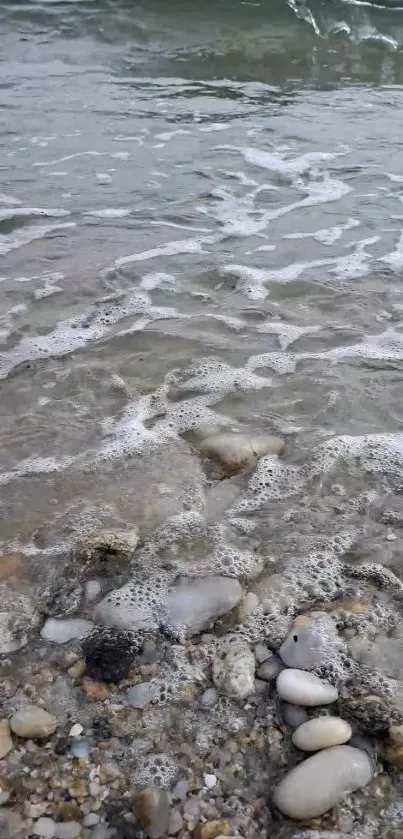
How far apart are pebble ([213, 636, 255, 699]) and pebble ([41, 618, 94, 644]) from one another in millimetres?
387

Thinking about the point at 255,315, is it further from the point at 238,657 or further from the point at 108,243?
the point at 238,657

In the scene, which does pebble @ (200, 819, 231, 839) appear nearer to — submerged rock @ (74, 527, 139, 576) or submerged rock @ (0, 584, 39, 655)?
submerged rock @ (0, 584, 39, 655)

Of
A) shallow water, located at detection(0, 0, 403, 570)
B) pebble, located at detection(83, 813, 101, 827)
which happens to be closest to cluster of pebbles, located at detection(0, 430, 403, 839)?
pebble, located at detection(83, 813, 101, 827)

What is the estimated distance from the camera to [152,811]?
5.25 feet

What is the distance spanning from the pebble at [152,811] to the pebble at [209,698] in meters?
0.28

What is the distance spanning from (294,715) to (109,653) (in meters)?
0.52

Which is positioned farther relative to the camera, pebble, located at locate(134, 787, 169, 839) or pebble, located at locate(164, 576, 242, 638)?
pebble, located at locate(164, 576, 242, 638)

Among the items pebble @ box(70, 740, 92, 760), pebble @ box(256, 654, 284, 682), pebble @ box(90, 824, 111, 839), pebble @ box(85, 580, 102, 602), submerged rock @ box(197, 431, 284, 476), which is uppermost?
submerged rock @ box(197, 431, 284, 476)

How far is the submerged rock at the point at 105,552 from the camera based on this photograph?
7.45 ft

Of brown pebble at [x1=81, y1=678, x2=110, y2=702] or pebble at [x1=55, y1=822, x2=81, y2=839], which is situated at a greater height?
brown pebble at [x1=81, y1=678, x2=110, y2=702]

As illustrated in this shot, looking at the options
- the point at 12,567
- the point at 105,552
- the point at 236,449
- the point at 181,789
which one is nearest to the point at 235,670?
the point at 181,789

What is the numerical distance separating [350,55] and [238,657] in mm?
8340

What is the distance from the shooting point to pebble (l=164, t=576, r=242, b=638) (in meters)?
2.07

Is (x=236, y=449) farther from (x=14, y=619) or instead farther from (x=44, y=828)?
(x=44, y=828)
